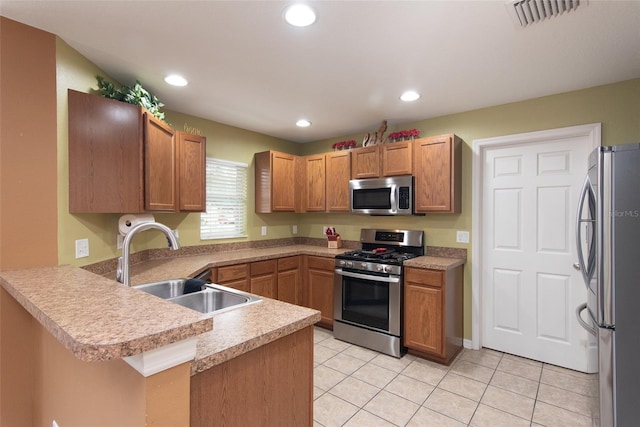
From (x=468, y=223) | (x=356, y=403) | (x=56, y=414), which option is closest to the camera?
(x=56, y=414)

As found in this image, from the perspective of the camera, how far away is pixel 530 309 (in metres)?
2.97

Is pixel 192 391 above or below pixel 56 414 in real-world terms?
above

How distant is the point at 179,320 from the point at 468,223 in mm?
3050

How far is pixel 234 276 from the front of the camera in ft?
10.2

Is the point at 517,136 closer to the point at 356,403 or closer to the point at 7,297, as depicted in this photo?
the point at 356,403

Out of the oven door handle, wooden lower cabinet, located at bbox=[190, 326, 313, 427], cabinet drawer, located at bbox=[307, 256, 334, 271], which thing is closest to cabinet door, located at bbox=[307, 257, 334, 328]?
cabinet drawer, located at bbox=[307, 256, 334, 271]

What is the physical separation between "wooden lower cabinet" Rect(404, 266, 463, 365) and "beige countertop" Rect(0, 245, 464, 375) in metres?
1.79

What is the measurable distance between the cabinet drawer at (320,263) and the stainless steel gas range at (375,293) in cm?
18

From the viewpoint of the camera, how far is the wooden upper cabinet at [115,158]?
1.98 meters

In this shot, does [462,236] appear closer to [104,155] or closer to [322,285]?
[322,285]

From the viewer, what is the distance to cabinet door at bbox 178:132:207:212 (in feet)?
9.48

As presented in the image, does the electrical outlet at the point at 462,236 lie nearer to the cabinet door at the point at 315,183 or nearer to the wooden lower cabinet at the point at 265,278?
the cabinet door at the point at 315,183

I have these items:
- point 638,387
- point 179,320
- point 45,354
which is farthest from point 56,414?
point 638,387

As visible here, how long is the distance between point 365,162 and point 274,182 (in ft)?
3.87
